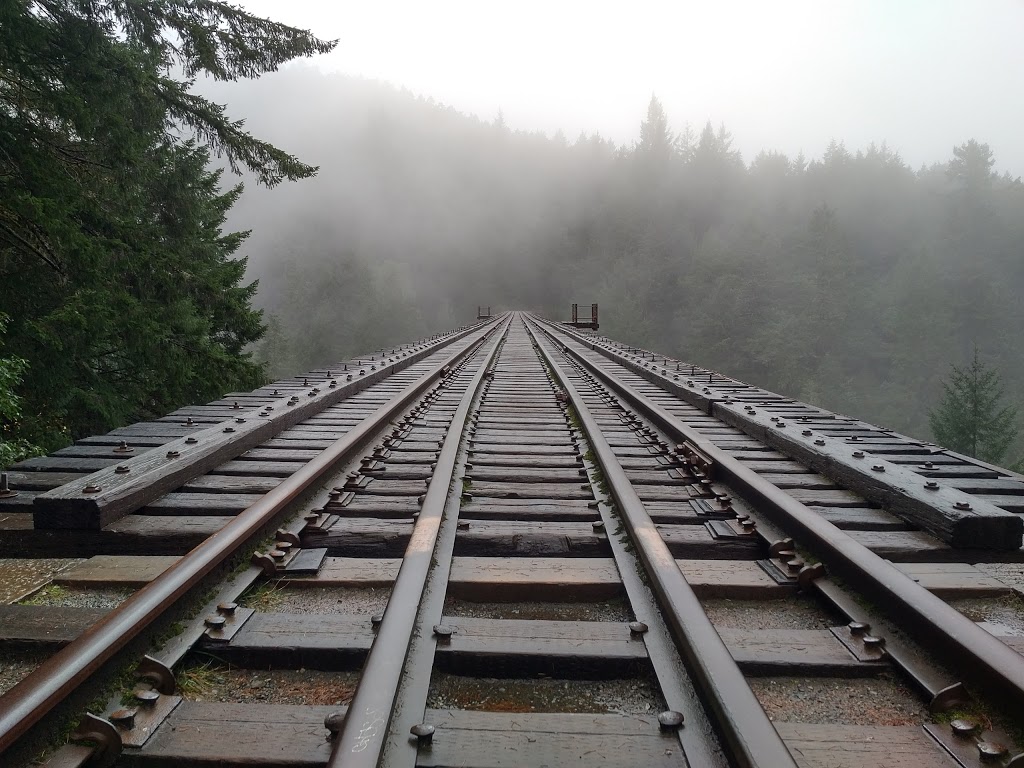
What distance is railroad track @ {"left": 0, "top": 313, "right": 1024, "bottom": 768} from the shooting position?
1289 millimetres

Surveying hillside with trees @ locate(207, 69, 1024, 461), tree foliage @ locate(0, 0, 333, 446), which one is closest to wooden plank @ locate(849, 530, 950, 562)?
tree foliage @ locate(0, 0, 333, 446)

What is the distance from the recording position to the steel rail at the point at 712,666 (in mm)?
1127

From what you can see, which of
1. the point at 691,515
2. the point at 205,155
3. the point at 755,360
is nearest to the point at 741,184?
the point at 755,360

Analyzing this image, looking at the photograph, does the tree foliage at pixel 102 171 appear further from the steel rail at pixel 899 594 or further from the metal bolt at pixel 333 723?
the steel rail at pixel 899 594

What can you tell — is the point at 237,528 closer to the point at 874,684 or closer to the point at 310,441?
the point at 310,441

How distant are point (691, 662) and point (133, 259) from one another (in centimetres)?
761

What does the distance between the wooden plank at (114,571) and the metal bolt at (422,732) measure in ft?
3.86

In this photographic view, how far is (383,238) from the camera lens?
404 feet

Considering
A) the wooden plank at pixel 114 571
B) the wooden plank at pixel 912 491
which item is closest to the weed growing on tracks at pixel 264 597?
the wooden plank at pixel 114 571

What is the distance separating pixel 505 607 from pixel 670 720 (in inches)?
30.3

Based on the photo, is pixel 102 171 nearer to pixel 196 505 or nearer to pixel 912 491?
pixel 196 505

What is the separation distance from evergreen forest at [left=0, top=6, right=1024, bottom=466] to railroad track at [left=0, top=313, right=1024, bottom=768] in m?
3.50

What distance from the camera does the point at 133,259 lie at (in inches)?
269

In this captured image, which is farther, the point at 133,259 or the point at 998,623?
the point at 133,259
